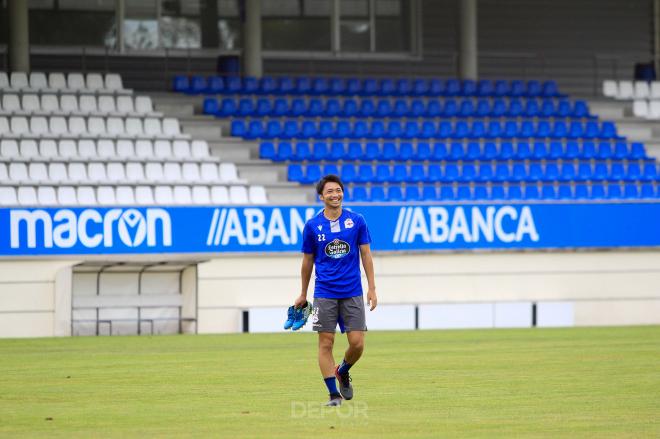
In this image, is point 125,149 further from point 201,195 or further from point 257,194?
point 257,194

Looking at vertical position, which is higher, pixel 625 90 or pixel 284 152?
pixel 625 90

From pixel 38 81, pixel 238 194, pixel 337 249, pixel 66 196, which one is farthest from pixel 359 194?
pixel 337 249

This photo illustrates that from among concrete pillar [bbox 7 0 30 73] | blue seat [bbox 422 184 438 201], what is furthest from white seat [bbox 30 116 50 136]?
blue seat [bbox 422 184 438 201]

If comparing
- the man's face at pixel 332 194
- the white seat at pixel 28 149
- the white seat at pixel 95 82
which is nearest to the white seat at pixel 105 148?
the white seat at pixel 28 149

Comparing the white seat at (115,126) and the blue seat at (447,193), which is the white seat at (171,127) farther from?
the blue seat at (447,193)

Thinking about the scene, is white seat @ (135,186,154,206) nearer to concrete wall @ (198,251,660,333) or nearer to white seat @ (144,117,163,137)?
concrete wall @ (198,251,660,333)

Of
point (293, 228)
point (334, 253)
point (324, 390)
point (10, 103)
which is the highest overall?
point (10, 103)

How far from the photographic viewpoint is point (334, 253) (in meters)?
9.48

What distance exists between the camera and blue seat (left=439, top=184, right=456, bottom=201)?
921 inches

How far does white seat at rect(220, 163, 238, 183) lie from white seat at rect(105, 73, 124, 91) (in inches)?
133

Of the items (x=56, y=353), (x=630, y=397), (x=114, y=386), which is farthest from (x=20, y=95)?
(x=630, y=397)

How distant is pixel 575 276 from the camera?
2198 centimetres

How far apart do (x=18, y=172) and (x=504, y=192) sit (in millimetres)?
9110

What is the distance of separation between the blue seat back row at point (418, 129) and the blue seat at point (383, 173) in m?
1.25
